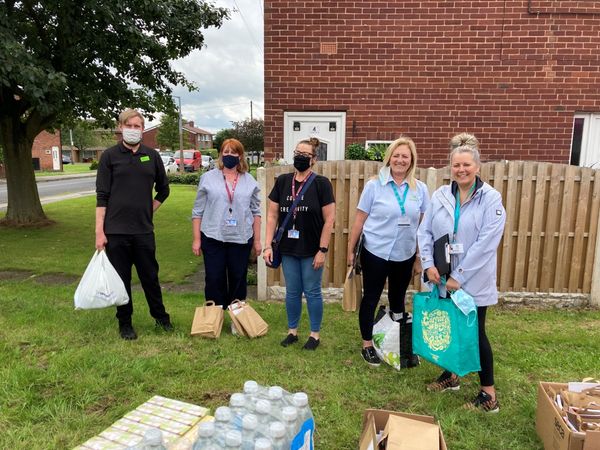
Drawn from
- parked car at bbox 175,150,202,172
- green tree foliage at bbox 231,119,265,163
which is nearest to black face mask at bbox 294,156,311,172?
green tree foliage at bbox 231,119,265,163

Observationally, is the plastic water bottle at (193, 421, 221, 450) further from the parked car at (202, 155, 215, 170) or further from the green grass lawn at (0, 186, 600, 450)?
the parked car at (202, 155, 215, 170)

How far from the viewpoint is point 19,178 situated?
35.2ft

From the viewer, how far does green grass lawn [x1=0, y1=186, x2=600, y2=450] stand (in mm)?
3068

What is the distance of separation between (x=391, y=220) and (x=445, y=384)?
4.39 ft

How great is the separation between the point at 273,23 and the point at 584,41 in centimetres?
468

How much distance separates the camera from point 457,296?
3092 millimetres

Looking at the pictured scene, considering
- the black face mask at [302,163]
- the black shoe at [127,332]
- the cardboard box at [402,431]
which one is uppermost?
the black face mask at [302,163]

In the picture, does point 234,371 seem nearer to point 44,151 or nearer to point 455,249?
point 455,249

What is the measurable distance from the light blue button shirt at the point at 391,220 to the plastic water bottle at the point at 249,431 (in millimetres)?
2019

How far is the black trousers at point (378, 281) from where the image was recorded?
3842mm

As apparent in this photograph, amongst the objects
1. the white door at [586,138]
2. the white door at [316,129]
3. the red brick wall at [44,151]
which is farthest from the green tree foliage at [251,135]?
the white door at [586,138]

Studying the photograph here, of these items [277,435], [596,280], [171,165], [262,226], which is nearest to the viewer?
[277,435]

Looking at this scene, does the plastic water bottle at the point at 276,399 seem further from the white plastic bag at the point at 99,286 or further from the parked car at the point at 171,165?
the parked car at the point at 171,165

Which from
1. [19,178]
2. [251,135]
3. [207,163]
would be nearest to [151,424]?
[19,178]
